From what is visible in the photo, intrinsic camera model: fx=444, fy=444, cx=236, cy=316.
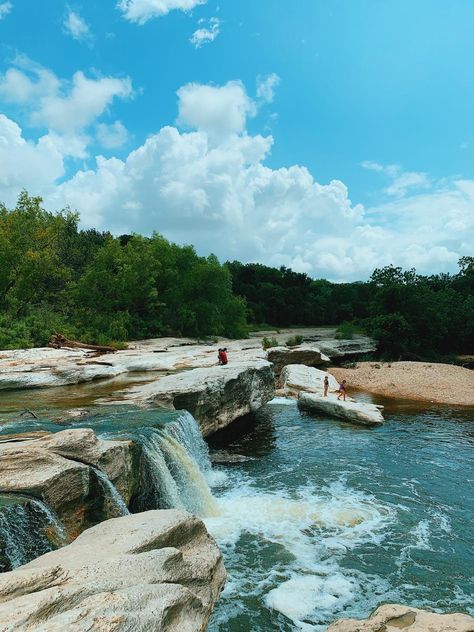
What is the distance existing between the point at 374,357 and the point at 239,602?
42.2 metres

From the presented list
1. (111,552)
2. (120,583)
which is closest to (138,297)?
(111,552)

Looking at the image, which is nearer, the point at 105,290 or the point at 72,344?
the point at 72,344

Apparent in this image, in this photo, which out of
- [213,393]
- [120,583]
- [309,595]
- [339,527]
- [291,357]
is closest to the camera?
[120,583]

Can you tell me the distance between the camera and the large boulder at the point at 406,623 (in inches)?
195

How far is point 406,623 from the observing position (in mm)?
5184

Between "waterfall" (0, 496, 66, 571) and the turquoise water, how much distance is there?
109 inches

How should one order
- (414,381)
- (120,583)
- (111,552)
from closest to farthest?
(120,583)
(111,552)
(414,381)

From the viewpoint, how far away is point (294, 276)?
9044cm

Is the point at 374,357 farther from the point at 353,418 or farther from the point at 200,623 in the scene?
the point at 200,623

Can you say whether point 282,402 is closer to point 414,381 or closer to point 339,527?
point 414,381

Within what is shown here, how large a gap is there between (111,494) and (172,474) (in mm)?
2955

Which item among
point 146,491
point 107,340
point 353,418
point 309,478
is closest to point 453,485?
point 309,478

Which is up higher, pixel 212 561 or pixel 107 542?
pixel 107 542

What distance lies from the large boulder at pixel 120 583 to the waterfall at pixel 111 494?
140 cm
